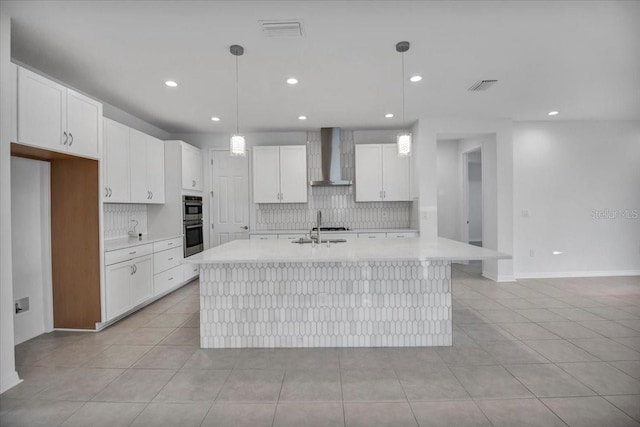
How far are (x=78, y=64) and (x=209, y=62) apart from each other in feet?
4.23

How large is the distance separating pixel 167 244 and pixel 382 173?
144 inches

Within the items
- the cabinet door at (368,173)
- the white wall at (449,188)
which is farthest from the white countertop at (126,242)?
the white wall at (449,188)

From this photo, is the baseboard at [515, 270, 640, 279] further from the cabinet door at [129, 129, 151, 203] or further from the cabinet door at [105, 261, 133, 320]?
the cabinet door at [129, 129, 151, 203]

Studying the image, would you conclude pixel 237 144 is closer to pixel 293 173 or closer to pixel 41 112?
pixel 41 112

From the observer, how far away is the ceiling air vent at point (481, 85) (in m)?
3.63

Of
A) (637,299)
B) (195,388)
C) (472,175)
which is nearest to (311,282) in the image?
(195,388)

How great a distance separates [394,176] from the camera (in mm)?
Answer: 5605

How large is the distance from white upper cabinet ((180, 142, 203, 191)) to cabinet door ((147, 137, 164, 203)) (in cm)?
32


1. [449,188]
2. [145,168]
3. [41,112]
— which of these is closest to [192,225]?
[145,168]

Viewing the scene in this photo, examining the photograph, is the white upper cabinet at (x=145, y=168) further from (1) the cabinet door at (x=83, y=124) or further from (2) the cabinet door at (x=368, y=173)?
(2) the cabinet door at (x=368, y=173)

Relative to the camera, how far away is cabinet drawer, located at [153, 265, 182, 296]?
4.32 m

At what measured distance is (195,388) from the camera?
2260 millimetres

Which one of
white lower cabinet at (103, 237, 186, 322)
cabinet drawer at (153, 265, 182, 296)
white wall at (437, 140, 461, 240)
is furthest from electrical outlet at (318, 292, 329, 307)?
white wall at (437, 140, 461, 240)

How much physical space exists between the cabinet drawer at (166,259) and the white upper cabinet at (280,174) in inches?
61.5
